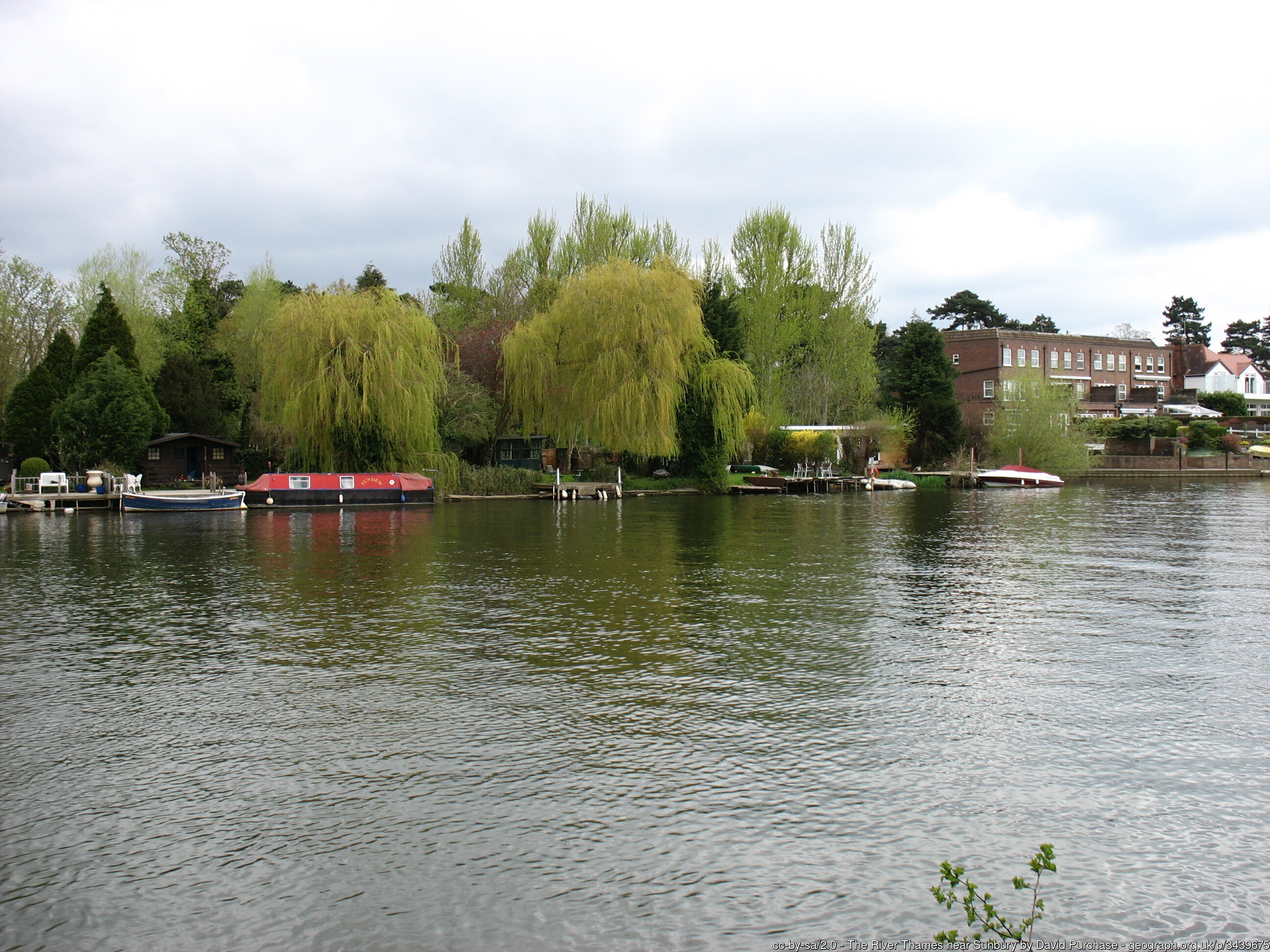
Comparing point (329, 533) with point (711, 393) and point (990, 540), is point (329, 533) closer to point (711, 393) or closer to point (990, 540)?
point (990, 540)

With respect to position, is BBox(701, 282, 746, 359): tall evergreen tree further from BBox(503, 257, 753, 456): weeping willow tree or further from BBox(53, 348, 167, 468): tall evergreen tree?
BBox(53, 348, 167, 468): tall evergreen tree

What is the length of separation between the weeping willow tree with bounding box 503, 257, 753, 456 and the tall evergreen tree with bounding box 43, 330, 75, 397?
69.8ft

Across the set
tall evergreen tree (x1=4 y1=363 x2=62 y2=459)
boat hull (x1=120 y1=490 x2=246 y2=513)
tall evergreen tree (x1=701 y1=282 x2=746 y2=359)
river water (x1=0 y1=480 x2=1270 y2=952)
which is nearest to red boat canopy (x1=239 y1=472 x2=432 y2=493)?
boat hull (x1=120 y1=490 x2=246 y2=513)

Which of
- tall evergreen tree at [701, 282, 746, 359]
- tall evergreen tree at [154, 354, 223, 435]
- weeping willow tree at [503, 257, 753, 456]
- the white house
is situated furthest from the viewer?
the white house

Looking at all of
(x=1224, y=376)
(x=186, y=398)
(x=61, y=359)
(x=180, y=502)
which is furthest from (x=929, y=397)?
(x=1224, y=376)

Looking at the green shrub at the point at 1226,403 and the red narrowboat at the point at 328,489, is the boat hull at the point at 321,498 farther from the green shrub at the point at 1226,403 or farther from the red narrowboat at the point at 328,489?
the green shrub at the point at 1226,403

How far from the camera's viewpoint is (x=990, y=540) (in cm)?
2675

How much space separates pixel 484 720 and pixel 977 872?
4380mm

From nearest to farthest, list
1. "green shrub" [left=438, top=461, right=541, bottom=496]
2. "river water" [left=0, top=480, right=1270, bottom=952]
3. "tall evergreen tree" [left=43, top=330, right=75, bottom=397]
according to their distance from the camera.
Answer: "river water" [left=0, top=480, right=1270, bottom=952] → "green shrub" [left=438, top=461, right=541, bottom=496] → "tall evergreen tree" [left=43, top=330, right=75, bottom=397]

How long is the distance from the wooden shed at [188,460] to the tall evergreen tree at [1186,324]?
126811mm

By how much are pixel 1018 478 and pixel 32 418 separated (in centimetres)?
5373

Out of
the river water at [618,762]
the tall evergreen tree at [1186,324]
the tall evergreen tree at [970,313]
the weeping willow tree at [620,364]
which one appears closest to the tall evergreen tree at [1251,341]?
the tall evergreen tree at [1186,324]

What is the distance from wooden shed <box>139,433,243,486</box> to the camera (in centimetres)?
4984

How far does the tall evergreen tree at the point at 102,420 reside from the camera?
45188 mm
